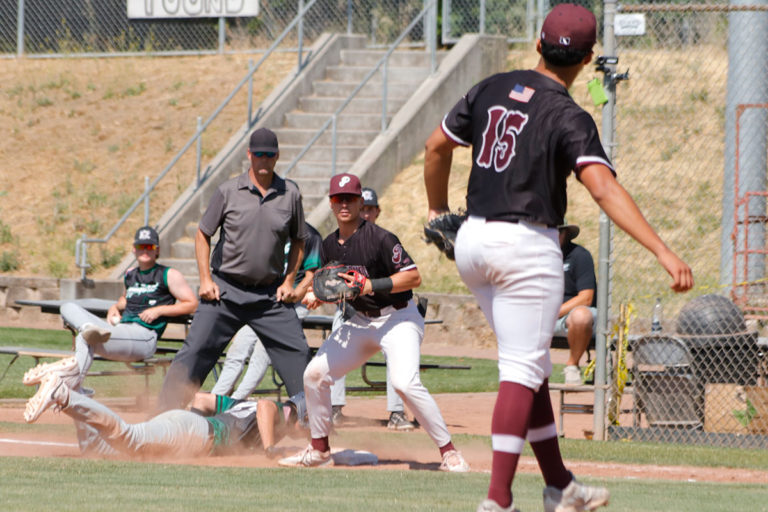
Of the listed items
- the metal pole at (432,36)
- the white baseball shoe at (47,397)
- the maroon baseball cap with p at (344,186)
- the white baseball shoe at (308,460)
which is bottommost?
the white baseball shoe at (308,460)

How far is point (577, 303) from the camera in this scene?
1134 centimetres

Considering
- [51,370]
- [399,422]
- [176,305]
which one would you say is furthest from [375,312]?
[176,305]

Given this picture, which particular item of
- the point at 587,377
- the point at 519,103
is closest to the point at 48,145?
the point at 587,377

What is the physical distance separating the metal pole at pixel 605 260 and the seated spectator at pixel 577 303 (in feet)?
3.92

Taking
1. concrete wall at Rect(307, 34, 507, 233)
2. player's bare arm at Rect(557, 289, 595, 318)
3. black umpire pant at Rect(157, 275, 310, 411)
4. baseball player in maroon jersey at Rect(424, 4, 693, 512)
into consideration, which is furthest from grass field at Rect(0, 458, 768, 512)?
concrete wall at Rect(307, 34, 507, 233)

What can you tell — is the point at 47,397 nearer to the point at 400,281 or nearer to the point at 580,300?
the point at 400,281

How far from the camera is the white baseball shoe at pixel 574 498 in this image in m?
5.32

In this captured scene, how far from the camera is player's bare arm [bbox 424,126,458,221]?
547 cm

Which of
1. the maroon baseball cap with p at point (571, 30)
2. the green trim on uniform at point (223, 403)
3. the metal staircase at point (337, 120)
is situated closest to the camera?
the maroon baseball cap with p at point (571, 30)

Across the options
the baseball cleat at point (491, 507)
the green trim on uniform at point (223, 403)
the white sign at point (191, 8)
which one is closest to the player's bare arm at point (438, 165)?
the baseball cleat at point (491, 507)

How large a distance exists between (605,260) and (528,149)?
4.56 metres

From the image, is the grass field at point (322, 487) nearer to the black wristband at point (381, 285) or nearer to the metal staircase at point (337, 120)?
the black wristband at point (381, 285)

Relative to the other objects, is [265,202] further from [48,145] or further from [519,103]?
[48,145]

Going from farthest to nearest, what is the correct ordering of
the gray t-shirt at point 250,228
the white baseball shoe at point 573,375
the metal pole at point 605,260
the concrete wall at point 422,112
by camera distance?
the concrete wall at point 422,112 → the white baseball shoe at point 573,375 → the metal pole at point 605,260 → the gray t-shirt at point 250,228
